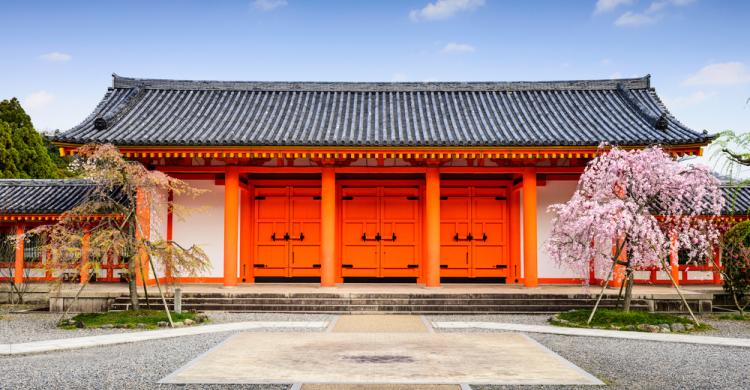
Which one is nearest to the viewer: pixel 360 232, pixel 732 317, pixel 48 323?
pixel 48 323

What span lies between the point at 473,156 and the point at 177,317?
817cm

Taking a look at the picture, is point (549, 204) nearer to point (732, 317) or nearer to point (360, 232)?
point (732, 317)

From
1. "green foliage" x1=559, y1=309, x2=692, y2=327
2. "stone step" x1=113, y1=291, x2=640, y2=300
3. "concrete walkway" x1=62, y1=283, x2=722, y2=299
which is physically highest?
"concrete walkway" x1=62, y1=283, x2=722, y2=299

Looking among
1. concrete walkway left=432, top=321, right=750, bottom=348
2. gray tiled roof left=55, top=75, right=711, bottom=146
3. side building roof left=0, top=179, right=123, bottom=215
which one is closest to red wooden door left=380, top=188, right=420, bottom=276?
gray tiled roof left=55, top=75, right=711, bottom=146

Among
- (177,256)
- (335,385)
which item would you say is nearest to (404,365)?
(335,385)

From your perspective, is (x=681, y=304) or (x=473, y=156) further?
(x=473, y=156)

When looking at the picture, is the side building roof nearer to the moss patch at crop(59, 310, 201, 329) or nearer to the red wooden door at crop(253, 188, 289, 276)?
the red wooden door at crop(253, 188, 289, 276)

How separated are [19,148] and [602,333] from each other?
29.1 meters

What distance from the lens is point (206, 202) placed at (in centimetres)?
1792

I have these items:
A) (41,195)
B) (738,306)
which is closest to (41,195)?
(41,195)

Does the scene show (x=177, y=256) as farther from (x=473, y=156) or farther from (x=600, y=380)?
(x=600, y=380)

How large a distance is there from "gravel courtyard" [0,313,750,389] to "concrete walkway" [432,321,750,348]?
13.9 inches

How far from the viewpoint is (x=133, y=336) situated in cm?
1132

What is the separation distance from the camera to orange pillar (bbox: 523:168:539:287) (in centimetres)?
1670
